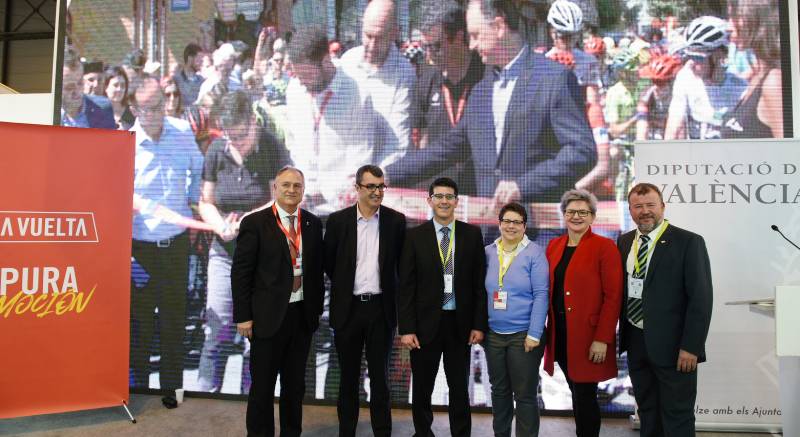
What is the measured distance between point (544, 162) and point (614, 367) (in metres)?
1.59

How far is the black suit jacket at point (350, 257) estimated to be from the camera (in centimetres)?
267

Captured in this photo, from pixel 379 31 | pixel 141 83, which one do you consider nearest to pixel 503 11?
pixel 379 31

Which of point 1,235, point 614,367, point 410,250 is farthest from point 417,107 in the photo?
point 1,235

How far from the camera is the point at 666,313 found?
7.45 feet

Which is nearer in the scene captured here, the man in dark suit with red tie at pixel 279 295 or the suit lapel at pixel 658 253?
the suit lapel at pixel 658 253

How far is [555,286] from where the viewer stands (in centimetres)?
245

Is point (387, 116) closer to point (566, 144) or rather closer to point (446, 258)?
point (566, 144)

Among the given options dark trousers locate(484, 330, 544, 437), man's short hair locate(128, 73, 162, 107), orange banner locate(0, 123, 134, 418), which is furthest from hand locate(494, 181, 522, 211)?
man's short hair locate(128, 73, 162, 107)

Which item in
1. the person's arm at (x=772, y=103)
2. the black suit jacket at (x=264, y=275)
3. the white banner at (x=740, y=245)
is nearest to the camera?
the black suit jacket at (x=264, y=275)

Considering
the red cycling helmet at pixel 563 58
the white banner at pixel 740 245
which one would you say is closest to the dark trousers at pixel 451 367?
the white banner at pixel 740 245

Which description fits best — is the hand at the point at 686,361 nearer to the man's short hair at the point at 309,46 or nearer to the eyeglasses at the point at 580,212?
the eyeglasses at the point at 580,212

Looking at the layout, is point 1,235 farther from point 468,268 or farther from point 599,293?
point 599,293

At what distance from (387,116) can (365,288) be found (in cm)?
149

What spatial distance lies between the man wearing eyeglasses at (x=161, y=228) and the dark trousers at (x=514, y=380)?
252cm
